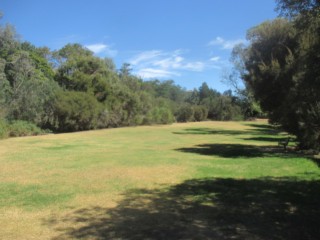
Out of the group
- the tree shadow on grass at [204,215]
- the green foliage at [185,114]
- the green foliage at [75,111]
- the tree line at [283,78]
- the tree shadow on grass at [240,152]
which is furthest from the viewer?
the green foliage at [185,114]

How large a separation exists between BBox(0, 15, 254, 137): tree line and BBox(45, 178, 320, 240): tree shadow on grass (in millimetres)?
24207

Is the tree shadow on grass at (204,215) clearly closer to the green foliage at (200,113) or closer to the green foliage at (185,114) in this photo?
the green foliage at (185,114)

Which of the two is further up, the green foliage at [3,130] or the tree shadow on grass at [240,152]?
the green foliage at [3,130]

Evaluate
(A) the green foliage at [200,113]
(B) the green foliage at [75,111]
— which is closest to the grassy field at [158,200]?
(B) the green foliage at [75,111]

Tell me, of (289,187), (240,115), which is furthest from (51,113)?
(240,115)

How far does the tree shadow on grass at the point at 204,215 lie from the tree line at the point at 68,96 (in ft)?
79.4

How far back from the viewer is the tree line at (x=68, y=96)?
36500 millimetres

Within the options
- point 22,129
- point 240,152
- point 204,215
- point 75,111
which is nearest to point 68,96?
point 75,111

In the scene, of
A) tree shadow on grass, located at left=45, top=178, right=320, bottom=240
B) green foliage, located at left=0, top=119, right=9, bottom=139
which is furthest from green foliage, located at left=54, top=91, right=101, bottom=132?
tree shadow on grass, located at left=45, top=178, right=320, bottom=240

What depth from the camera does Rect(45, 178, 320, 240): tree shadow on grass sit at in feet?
19.2

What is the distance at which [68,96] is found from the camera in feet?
133

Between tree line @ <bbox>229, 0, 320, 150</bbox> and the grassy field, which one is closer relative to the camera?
the grassy field

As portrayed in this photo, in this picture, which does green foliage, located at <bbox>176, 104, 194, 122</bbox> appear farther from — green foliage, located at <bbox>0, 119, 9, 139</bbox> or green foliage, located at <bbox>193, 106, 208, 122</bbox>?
green foliage, located at <bbox>0, 119, 9, 139</bbox>

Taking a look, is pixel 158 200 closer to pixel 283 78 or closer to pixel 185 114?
pixel 283 78
